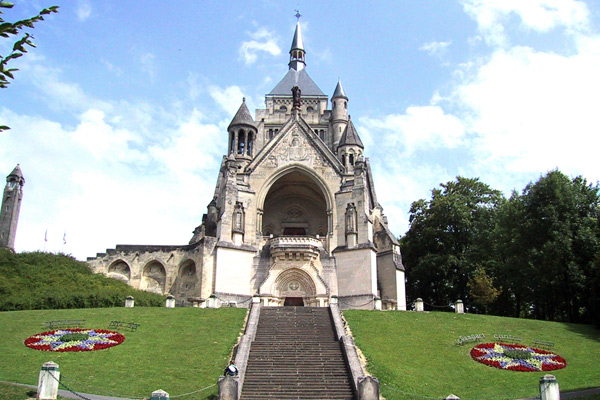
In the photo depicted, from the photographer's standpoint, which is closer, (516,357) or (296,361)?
(296,361)

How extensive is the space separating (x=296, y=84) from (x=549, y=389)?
167ft

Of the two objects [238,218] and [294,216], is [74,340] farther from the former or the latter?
[294,216]

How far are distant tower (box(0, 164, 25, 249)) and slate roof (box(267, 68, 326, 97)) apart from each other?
95.1ft

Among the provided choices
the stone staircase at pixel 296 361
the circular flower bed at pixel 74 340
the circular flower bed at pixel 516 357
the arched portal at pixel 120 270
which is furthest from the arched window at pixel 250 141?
the circular flower bed at pixel 516 357

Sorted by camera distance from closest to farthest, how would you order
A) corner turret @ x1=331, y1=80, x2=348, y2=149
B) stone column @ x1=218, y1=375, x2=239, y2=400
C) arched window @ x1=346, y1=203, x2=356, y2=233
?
stone column @ x1=218, y1=375, x2=239, y2=400, arched window @ x1=346, y1=203, x2=356, y2=233, corner turret @ x1=331, y1=80, x2=348, y2=149

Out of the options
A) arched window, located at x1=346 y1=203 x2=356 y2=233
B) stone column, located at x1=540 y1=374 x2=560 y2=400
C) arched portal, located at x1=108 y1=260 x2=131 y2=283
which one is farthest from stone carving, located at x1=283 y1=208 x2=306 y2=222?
stone column, located at x1=540 y1=374 x2=560 y2=400

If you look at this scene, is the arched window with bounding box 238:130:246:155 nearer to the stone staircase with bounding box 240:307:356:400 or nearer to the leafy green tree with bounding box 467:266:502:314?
the stone staircase with bounding box 240:307:356:400

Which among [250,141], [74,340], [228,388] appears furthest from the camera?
[250,141]

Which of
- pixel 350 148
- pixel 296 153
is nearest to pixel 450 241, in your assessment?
pixel 350 148

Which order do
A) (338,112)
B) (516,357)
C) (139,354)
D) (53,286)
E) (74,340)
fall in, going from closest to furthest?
(139,354) < (74,340) < (516,357) < (53,286) < (338,112)

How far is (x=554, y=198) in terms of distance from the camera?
34688 mm

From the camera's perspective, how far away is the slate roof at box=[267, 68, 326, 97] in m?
61.6

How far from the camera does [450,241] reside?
5053 cm

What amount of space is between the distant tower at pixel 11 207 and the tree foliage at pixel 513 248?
33.1m
